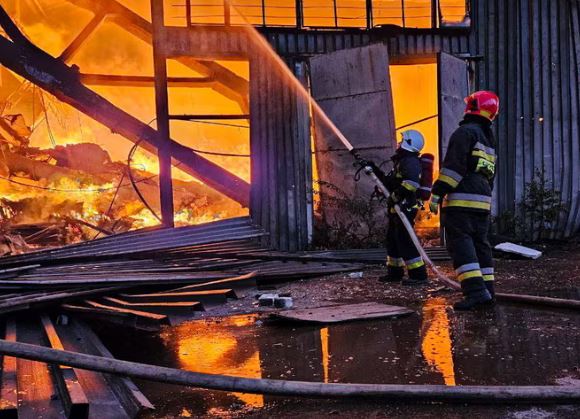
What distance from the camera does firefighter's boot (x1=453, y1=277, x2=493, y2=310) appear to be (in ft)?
17.6

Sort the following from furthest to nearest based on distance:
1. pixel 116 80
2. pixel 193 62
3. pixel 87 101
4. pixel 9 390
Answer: pixel 193 62 < pixel 87 101 < pixel 116 80 < pixel 9 390

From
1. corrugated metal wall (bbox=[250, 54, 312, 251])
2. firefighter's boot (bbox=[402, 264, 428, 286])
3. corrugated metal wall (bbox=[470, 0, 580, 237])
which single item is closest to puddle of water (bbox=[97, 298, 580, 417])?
firefighter's boot (bbox=[402, 264, 428, 286])

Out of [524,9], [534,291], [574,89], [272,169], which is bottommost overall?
[534,291]

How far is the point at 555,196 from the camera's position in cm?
1044

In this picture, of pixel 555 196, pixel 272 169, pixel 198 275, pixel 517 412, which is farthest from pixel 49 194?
pixel 517 412

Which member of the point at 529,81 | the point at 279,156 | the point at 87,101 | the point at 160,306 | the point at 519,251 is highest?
the point at 529,81

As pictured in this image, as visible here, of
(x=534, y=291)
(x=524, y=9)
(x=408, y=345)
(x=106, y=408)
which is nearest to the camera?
(x=106, y=408)

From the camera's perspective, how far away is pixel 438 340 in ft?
14.5

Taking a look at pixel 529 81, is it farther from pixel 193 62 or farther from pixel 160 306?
pixel 160 306

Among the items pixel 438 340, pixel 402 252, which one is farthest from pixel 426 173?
pixel 438 340

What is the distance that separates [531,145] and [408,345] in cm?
728

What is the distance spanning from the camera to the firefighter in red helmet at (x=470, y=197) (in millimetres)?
5410

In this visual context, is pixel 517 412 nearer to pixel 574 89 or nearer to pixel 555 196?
pixel 555 196

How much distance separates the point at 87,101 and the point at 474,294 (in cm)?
718
